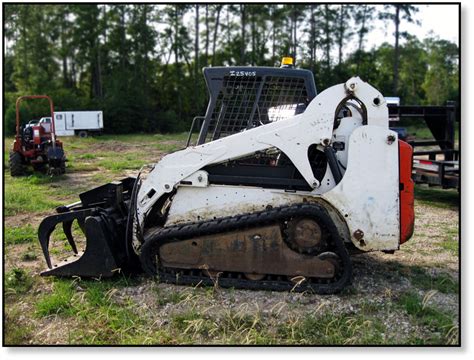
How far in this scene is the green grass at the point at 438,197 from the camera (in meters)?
10.6

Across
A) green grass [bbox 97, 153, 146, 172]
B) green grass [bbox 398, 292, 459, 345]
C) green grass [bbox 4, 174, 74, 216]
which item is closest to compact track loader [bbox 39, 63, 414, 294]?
green grass [bbox 398, 292, 459, 345]

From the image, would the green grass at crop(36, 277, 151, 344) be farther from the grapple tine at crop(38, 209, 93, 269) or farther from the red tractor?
the red tractor

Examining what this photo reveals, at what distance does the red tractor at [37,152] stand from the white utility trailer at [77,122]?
14.2 m

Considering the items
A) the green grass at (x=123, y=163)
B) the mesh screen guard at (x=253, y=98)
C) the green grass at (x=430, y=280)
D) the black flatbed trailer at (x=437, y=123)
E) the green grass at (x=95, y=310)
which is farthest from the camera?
the green grass at (x=123, y=163)

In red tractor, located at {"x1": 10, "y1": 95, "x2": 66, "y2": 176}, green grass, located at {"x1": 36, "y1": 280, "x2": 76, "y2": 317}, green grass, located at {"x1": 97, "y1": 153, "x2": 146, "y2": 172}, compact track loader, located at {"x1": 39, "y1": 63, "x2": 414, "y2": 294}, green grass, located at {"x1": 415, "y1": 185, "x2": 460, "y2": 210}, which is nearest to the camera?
green grass, located at {"x1": 36, "y1": 280, "x2": 76, "y2": 317}

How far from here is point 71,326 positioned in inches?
192

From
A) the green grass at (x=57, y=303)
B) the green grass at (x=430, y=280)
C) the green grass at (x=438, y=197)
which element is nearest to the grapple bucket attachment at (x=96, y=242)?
the green grass at (x=57, y=303)

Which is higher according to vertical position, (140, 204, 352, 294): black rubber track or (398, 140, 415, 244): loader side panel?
(398, 140, 415, 244): loader side panel

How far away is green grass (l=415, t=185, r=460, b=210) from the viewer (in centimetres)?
1058

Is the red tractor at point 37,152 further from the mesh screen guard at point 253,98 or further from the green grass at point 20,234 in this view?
the mesh screen guard at point 253,98

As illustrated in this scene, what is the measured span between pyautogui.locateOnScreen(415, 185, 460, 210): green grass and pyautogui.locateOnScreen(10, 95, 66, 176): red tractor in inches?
383

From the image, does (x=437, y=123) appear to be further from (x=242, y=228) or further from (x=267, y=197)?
(x=242, y=228)

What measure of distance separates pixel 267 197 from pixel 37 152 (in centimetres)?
1180

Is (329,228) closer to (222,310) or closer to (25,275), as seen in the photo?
(222,310)
